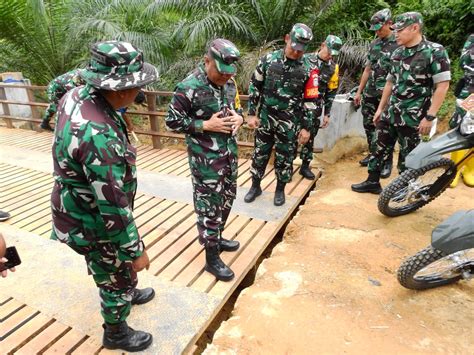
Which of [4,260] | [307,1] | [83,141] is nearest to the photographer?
[83,141]

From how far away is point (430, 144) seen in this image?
285 cm

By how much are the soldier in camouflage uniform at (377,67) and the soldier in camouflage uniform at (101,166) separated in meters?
3.07

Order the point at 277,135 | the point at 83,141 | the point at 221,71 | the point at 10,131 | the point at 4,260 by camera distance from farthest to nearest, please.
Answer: the point at 10,131
the point at 277,135
the point at 221,71
the point at 4,260
the point at 83,141

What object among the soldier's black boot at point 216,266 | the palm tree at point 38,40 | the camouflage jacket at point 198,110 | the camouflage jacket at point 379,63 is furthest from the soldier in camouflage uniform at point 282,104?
the palm tree at point 38,40

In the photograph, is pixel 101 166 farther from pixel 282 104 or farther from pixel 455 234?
pixel 282 104

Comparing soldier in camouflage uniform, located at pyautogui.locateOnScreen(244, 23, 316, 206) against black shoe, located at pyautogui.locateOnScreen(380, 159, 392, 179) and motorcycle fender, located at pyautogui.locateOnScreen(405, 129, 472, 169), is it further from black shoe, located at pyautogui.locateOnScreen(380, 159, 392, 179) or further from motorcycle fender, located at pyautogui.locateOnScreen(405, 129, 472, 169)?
black shoe, located at pyautogui.locateOnScreen(380, 159, 392, 179)

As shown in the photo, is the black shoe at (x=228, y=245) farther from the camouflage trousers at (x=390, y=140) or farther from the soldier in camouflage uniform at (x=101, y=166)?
the camouflage trousers at (x=390, y=140)

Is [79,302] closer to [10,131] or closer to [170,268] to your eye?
[170,268]

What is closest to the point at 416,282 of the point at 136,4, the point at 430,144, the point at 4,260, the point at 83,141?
the point at 430,144

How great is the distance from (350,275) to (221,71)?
1.77 metres

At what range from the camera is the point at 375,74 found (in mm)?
4379

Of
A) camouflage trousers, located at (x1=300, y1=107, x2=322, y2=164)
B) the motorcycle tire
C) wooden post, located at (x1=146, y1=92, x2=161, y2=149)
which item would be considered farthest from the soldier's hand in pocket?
wooden post, located at (x1=146, y1=92, x2=161, y2=149)

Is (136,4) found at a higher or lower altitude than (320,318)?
higher

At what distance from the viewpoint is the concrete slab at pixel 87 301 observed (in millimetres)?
2189
